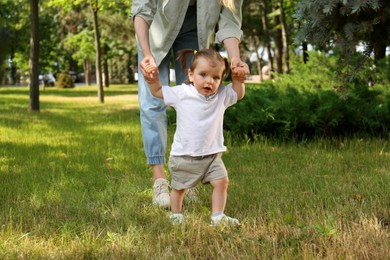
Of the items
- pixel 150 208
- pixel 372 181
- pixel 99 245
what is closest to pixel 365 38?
pixel 372 181

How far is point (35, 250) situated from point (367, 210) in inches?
73.9

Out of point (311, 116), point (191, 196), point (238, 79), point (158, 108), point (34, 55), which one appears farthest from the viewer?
point (34, 55)

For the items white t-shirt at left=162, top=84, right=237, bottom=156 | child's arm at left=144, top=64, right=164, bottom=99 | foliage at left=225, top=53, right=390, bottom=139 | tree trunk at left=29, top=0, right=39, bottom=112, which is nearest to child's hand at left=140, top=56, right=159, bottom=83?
child's arm at left=144, top=64, right=164, bottom=99

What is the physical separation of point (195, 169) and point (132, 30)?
24.0m

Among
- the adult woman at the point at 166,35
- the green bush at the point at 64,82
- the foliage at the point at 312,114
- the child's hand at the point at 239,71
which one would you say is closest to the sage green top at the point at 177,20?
the adult woman at the point at 166,35

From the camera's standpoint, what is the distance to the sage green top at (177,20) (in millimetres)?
3717

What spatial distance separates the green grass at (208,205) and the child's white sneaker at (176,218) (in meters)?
0.04

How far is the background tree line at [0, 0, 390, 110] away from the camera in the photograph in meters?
3.97

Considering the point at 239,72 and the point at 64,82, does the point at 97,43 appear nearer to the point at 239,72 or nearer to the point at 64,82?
the point at 239,72

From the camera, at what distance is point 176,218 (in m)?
3.28

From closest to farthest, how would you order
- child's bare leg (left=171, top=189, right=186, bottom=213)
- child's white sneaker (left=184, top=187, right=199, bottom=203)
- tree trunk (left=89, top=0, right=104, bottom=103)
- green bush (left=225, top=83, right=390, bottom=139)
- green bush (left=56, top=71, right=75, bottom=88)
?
child's bare leg (left=171, top=189, right=186, bottom=213), child's white sneaker (left=184, top=187, right=199, bottom=203), green bush (left=225, top=83, right=390, bottom=139), tree trunk (left=89, top=0, right=104, bottom=103), green bush (left=56, top=71, right=75, bottom=88)

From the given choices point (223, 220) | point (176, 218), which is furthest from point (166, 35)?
point (223, 220)

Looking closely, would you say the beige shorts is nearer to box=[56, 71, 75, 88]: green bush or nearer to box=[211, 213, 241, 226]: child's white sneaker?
box=[211, 213, 241, 226]: child's white sneaker

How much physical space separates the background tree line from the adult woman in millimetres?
643
